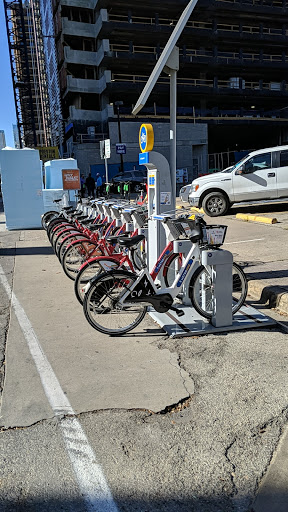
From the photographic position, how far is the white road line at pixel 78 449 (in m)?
2.15

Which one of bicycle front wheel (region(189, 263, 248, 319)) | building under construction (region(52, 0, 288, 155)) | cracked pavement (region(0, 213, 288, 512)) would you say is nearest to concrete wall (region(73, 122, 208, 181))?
building under construction (region(52, 0, 288, 155))

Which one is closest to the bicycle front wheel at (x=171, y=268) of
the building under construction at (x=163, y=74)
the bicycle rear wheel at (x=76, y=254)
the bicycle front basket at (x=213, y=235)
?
the bicycle front basket at (x=213, y=235)

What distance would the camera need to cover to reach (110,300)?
439cm

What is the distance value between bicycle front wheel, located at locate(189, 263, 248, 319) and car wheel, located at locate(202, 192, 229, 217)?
831 centimetres

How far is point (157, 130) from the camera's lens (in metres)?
38.9

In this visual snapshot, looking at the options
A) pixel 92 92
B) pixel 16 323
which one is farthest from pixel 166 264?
pixel 92 92

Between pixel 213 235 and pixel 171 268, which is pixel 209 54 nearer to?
pixel 171 268

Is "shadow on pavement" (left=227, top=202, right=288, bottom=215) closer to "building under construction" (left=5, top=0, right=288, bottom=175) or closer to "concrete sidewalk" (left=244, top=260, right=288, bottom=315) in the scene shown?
"concrete sidewalk" (left=244, top=260, right=288, bottom=315)

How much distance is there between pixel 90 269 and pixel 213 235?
1.63m

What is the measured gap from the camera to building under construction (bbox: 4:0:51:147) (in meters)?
53.5

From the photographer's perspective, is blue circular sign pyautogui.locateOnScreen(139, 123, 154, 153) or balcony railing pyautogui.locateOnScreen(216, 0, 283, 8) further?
balcony railing pyautogui.locateOnScreen(216, 0, 283, 8)

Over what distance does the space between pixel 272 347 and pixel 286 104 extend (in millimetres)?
52610

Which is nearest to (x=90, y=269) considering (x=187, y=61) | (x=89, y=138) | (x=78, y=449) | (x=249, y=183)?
(x=78, y=449)

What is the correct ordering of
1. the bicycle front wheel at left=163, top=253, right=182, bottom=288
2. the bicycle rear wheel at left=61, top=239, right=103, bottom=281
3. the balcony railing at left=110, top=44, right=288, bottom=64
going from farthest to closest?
the balcony railing at left=110, top=44, right=288, bottom=64 < the bicycle rear wheel at left=61, top=239, right=103, bottom=281 < the bicycle front wheel at left=163, top=253, right=182, bottom=288
